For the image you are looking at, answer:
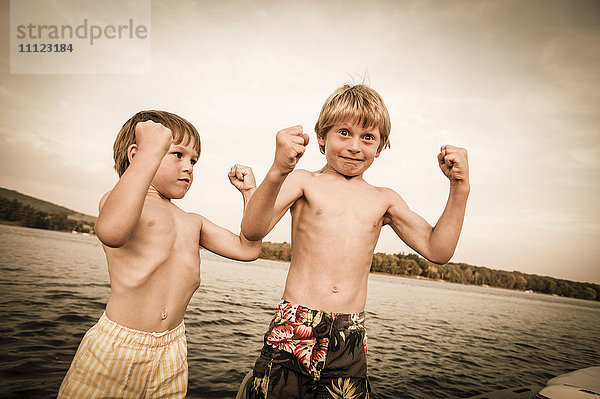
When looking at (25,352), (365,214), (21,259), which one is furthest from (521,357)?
(21,259)

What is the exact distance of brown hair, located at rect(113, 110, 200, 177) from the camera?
204 cm

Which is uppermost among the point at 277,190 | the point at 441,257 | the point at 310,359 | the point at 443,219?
the point at 277,190

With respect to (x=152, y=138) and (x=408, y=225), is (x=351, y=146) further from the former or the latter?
(x=152, y=138)

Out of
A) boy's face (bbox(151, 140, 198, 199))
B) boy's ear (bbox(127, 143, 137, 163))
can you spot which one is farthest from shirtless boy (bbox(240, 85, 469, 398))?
boy's ear (bbox(127, 143, 137, 163))

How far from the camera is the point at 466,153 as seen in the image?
1.97 m

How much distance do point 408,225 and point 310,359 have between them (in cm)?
105

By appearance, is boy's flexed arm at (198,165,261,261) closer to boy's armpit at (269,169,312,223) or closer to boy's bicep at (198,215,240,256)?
boy's bicep at (198,215,240,256)

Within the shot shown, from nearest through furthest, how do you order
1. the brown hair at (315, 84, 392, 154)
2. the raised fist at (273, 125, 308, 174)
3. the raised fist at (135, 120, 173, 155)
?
the raised fist at (273, 125, 308, 174) < the raised fist at (135, 120, 173, 155) < the brown hair at (315, 84, 392, 154)

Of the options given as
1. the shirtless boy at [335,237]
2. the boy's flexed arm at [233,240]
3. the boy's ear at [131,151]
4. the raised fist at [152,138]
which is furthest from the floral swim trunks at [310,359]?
the boy's ear at [131,151]

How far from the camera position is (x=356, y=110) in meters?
2.19

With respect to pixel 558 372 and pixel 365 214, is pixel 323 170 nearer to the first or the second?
pixel 365 214

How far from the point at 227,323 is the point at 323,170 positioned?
8281mm

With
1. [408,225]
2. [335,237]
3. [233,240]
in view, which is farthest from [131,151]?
[408,225]

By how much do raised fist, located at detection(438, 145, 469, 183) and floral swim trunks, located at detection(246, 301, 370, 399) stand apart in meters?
1.01
